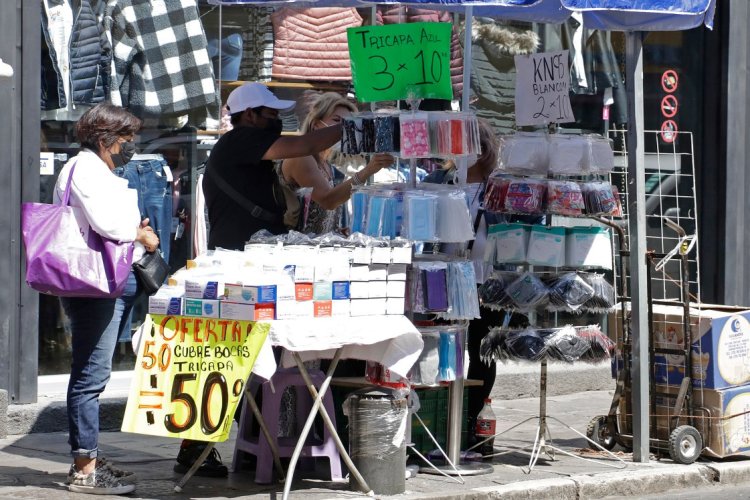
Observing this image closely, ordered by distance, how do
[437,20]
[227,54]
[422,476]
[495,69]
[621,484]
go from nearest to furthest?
[422,476] < [621,484] < [227,54] < [437,20] < [495,69]

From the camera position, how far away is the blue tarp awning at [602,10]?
22.4ft

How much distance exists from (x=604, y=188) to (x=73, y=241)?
2957 millimetres

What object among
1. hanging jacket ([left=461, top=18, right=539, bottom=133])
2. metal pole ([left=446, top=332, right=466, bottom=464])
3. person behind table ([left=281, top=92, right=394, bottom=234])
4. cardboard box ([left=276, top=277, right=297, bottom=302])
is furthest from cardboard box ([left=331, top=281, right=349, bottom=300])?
hanging jacket ([left=461, top=18, right=539, bottom=133])

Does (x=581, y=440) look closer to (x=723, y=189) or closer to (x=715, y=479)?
(x=715, y=479)

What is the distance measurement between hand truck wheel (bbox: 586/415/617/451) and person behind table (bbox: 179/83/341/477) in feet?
7.97

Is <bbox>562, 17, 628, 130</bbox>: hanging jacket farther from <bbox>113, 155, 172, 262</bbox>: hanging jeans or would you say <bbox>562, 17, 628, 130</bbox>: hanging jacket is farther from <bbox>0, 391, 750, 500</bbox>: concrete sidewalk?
<bbox>113, 155, 172, 262</bbox>: hanging jeans

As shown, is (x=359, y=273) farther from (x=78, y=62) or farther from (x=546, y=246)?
(x=78, y=62)

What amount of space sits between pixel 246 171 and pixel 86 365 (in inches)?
54.0

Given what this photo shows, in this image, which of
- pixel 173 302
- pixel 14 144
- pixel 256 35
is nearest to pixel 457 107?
pixel 256 35

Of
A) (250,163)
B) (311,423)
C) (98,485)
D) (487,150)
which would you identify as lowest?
Answer: (98,485)

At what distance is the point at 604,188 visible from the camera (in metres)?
7.41

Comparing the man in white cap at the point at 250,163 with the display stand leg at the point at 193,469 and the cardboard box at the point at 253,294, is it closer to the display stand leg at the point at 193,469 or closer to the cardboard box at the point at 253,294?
the cardboard box at the point at 253,294

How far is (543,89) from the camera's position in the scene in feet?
24.8

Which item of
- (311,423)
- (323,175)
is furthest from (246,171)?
(311,423)
